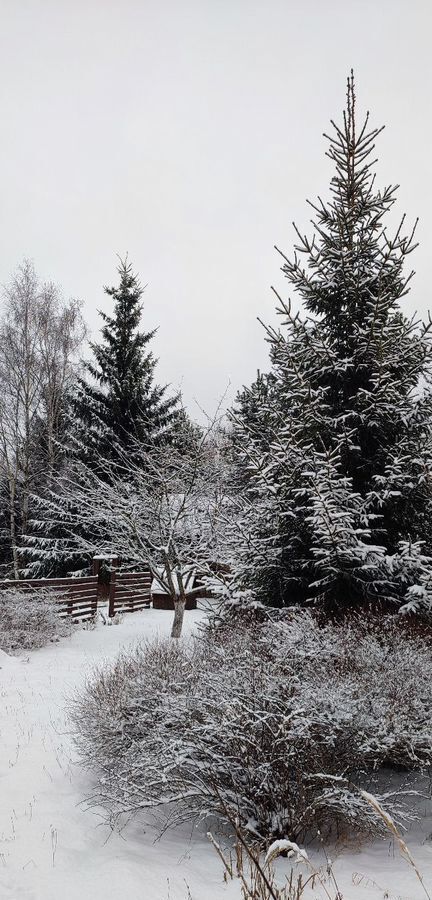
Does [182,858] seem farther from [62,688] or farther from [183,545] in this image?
[183,545]

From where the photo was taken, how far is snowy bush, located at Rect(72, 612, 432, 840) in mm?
3955

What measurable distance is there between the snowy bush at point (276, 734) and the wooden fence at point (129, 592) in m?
10.7

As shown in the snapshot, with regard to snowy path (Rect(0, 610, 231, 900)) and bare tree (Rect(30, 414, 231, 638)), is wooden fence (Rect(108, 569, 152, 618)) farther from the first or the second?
snowy path (Rect(0, 610, 231, 900))

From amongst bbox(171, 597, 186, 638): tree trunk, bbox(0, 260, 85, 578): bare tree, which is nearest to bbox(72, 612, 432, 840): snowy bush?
bbox(171, 597, 186, 638): tree trunk

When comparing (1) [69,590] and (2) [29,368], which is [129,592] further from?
(2) [29,368]

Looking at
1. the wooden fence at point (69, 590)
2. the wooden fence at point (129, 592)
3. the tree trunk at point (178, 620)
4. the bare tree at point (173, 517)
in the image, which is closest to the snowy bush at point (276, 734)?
the bare tree at point (173, 517)

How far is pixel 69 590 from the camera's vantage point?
13.5 m

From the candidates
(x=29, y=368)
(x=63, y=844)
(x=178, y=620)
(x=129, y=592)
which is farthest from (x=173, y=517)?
(x=29, y=368)

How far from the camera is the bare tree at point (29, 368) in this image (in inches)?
789

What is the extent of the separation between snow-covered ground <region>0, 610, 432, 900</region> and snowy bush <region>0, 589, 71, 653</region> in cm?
457

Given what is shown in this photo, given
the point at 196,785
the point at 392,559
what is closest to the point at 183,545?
the point at 392,559

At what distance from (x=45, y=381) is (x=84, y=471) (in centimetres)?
646

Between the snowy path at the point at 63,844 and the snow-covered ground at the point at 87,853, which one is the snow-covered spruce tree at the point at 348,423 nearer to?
the snow-covered ground at the point at 87,853

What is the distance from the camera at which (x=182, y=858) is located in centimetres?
386
